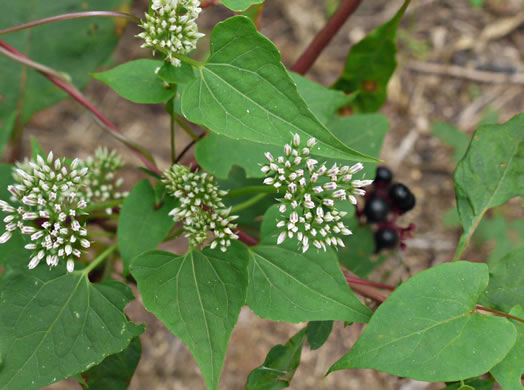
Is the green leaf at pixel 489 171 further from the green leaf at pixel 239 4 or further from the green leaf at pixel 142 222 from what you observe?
the green leaf at pixel 142 222

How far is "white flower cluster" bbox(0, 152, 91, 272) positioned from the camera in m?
1.81

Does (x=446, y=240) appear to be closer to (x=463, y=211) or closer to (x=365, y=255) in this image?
(x=365, y=255)

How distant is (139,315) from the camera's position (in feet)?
13.2

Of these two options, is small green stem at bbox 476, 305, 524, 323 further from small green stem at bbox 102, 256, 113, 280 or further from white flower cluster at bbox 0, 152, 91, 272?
small green stem at bbox 102, 256, 113, 280

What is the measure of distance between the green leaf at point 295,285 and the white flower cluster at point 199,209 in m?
0.20

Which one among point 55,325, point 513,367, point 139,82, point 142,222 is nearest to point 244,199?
point 142,222

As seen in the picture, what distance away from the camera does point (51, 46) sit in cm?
329

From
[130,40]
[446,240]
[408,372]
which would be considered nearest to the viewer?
[408,372]

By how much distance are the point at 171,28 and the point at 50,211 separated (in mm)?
864

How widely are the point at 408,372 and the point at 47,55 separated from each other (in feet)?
→ 10.0

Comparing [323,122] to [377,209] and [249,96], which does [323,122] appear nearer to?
[377,209]

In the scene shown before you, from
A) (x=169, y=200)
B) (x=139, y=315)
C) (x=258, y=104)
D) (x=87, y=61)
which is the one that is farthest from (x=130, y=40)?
(x=258, y=104)

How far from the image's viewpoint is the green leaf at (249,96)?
5.14 feet

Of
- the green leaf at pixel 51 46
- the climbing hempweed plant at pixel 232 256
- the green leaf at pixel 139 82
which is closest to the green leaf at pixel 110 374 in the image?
the climbing hempweed plant at pixel 232 256
